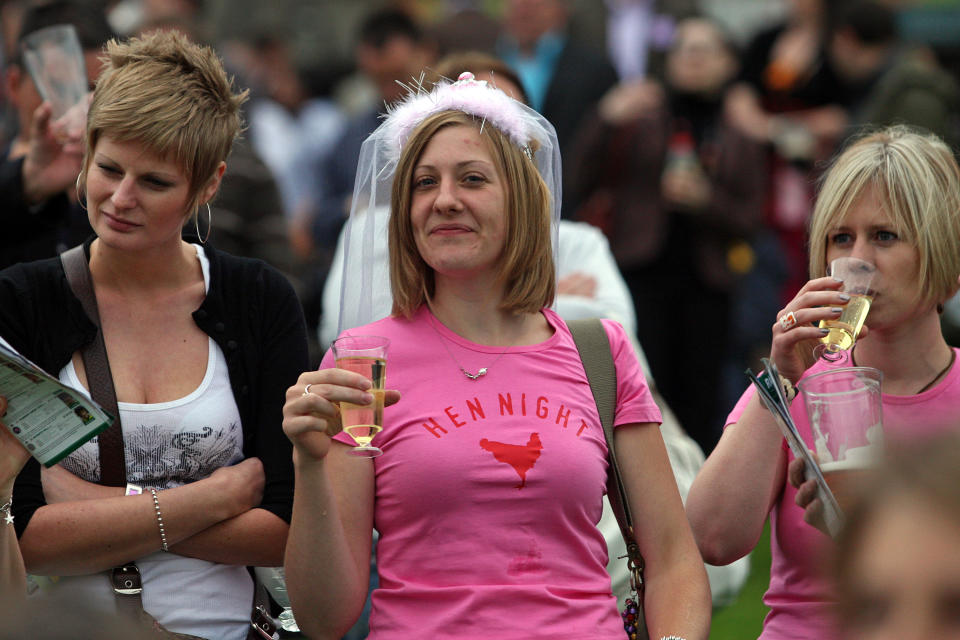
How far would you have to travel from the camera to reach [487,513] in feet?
11.1

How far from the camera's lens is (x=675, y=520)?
11.8 ft

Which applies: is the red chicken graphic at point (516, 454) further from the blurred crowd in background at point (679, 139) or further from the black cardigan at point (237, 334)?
the blurred crowd in background at point (679, 139)

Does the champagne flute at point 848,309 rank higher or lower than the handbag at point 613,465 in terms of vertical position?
higher

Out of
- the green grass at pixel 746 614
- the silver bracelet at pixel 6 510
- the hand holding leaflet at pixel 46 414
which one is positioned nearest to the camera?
the hand holding leaflet at pixel 46 414

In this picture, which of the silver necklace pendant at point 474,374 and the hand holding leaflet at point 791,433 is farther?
the silver necklace pendant at point 474,374

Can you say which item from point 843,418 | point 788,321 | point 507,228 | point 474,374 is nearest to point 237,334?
point 474,374

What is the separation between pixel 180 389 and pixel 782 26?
720cm

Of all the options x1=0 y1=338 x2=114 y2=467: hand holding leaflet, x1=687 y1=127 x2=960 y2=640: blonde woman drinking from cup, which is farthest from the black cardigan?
x1=687 y1=127 x2=960 y2=640: blonde woman drinking from cup

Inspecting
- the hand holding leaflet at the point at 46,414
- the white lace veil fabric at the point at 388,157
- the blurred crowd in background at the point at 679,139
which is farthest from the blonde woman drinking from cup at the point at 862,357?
the blurred crowd in background at the point at 679,139

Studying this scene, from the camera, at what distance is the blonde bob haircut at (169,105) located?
11.6 feet

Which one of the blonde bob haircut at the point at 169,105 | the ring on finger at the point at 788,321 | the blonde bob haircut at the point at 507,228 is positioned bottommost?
the ring on finger at the point at 788,321

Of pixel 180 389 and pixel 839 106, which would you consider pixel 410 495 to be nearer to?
pixel 180 389

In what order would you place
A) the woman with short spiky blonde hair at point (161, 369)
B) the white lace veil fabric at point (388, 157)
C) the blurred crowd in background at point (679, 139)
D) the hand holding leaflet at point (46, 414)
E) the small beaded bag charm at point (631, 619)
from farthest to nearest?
the blurred crowd in background at point (679, 139), the white lace veil fabric at point (388, 157), the small beaded bag charm at point (631, 619), the woman with short spiky blonde hair at point (161, 369), the hand holding leaflet at point (46, 414)

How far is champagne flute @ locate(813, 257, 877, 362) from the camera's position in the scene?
3.46m
